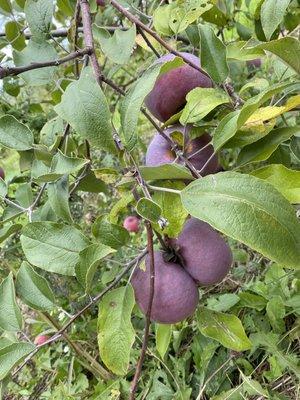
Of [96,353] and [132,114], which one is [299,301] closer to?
[96,353]

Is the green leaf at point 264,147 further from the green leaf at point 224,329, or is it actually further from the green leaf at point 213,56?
the green leaf at point 224,329

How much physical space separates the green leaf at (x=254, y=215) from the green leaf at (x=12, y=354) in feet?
1.07

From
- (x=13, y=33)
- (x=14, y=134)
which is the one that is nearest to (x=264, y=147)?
(x=14, y=134)

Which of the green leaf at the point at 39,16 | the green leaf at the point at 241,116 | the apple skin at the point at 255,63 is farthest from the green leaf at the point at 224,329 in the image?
the apple skin at the point at 255,63

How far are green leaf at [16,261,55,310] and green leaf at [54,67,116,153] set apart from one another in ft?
0.78

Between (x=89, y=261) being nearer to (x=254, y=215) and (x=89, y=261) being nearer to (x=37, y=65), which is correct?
(x=254, y=215)

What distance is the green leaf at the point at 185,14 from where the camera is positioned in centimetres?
82

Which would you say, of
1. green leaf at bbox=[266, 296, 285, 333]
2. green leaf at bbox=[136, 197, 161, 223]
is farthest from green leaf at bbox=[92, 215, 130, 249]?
green leaf at bbox=[266, 296, 285, 333]

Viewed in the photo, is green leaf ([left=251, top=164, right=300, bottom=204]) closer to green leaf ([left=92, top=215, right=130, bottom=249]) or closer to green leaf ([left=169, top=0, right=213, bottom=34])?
green leaf ([left=92, top=215, right=130, bottom=249])

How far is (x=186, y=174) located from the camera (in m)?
0.62

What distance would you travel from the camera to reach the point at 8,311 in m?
0.75

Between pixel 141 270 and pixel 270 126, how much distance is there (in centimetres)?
25

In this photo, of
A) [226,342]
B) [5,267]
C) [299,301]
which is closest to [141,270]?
[226,342]

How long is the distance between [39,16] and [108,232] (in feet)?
1.42
